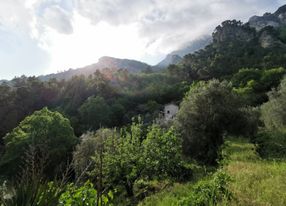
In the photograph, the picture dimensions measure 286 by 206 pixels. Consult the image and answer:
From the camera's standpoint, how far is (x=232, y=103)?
905 inches

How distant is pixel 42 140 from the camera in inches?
1484

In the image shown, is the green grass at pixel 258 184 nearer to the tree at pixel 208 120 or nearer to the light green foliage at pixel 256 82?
the tree at pixel 208 120

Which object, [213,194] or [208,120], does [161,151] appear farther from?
[213,194]

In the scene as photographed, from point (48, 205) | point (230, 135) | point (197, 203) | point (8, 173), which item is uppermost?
point (48, 205)

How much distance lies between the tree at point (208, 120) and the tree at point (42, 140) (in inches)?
745

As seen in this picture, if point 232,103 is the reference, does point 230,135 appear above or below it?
below

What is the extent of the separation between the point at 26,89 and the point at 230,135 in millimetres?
61302

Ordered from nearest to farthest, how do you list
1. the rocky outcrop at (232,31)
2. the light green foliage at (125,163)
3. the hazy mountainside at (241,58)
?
1. the light green foliage at (125,163)
2. the hazy mountainside at (241,58)
3. the rocky outcrop at (232,31)

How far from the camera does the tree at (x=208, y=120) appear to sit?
887 inches

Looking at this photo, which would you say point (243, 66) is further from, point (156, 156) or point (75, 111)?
point (156, 156)

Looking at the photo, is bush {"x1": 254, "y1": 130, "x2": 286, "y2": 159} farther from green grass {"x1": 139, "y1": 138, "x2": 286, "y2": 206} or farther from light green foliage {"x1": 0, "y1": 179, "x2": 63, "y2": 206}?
light green foliage {"x1": 0, "y1": 179, "x2": 63, "y2": 206}

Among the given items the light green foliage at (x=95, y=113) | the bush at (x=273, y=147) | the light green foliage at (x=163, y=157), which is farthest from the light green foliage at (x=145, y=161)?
the light green foliage at (x=95, y=113)

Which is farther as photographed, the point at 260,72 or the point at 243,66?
the point at 243,66

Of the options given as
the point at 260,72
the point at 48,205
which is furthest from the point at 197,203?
the point at 260,72
